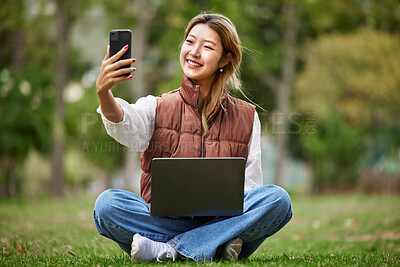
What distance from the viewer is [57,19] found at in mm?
15281

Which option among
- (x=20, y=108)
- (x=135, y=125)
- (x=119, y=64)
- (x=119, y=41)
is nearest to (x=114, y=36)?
(x=119, y=41)

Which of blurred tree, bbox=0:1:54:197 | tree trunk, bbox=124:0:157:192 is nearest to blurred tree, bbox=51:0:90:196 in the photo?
blurred tree, bbox=0:1:54:197

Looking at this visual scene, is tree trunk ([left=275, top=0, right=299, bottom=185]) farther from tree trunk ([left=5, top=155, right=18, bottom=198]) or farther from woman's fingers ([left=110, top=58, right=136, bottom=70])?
woman's fingers ([left=110, top=58, right=136, bottom=70])

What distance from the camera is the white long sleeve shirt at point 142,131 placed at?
3.00 m

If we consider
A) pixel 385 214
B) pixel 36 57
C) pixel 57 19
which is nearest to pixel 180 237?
pixel 385 214

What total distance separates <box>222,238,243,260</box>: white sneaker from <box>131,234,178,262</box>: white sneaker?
0.30m

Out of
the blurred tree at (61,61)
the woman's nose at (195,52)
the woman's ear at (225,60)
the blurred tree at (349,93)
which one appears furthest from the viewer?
the blurred tree at (349,93)

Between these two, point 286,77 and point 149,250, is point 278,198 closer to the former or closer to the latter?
point 149,250

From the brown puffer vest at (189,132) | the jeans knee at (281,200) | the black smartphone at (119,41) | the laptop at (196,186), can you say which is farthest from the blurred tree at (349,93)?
the black smartphone at (119,41)

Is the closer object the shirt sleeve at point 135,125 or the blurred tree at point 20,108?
the shirt sleeve at point 135,125

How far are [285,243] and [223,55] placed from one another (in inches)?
93.8

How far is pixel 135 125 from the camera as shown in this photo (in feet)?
10.2

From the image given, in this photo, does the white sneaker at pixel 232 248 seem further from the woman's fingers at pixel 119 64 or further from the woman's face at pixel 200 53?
the woman's fingers at pixel 119 64

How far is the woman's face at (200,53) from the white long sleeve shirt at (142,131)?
35 centimetres
